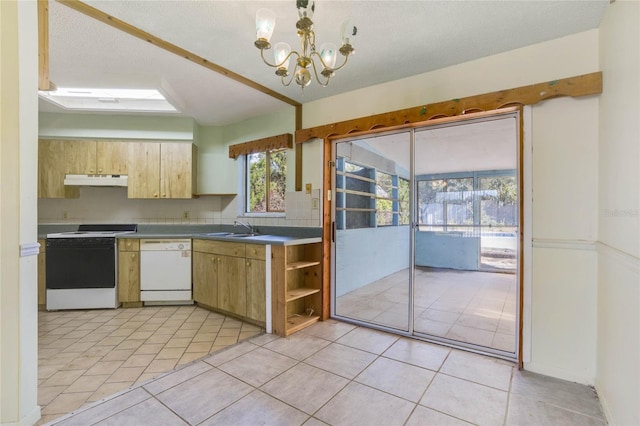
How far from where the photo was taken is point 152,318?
10.7 feet

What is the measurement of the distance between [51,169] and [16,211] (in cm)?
294

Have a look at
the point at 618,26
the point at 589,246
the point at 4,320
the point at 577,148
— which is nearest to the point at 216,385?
the point at 4,320

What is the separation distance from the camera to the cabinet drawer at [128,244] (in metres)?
3.58

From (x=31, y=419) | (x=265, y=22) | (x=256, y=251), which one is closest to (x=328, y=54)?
(x=265, y=22)

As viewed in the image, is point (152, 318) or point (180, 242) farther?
point (180, 242)

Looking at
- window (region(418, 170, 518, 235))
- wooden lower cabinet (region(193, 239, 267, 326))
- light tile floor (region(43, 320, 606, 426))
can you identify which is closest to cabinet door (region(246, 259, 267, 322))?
wooden lower cabinet (region(193, 239, 267, 326))

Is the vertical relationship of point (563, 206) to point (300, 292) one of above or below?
above

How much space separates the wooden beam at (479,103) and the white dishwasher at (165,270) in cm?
229

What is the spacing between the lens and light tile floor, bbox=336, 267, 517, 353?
2.87 m

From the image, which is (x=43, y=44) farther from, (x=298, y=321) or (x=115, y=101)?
(x=298, y=321)

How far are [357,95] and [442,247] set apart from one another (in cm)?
249

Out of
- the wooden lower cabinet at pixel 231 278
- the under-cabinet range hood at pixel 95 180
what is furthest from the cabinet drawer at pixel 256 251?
the under-cabinet range hood at pixel 95 180

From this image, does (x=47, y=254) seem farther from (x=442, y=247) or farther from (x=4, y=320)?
(x=442, y=247)

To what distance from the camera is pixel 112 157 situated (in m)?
3.85
